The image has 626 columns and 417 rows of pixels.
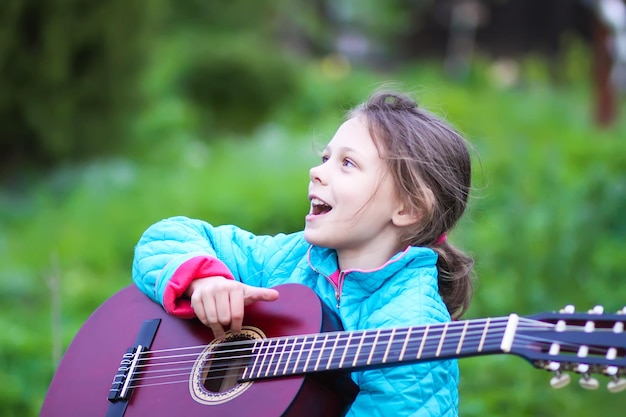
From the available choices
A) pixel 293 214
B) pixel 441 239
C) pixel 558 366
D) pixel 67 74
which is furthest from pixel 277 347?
pixel 67 74

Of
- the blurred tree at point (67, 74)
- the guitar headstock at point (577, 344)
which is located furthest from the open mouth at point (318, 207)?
the blurred tree at point (67, 74)

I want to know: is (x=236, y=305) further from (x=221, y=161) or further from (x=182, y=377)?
(x=221, y=161)

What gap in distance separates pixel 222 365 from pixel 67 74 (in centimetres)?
511

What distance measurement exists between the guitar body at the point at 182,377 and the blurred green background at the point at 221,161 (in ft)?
2.20

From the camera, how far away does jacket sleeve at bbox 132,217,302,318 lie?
2254 mm

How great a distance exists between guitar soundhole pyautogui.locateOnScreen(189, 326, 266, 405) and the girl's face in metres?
0.29

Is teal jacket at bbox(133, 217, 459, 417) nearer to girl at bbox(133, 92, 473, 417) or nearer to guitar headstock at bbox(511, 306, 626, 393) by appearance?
girl at bbox(133, 92, 473, 417)

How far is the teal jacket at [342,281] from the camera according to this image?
194 centimetres

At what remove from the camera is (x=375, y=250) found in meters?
2.23

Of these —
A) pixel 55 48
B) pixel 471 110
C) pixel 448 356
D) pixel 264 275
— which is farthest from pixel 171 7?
pixel 448 356

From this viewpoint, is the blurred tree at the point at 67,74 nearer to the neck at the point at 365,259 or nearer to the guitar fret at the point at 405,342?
the neck at the point at 365,259

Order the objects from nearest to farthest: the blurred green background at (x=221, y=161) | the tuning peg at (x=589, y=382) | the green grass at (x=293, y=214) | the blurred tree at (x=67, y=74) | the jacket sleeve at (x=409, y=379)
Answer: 1. the tuning peg at (x=589, y=382)
2. the jacket sleeve at (x=409, y=379)
3. the green grass at (x=293, y=214)
4. the blurred green background at (x=221, y=161)
5. the blurred tree at (x=67, y=74)

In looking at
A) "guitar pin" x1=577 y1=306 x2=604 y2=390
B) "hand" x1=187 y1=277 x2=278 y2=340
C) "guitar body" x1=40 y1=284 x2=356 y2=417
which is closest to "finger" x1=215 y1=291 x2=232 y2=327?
"hand" x1=187 y1=277 x2=278 y2=340

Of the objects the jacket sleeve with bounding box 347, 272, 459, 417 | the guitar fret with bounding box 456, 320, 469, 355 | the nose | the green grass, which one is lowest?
the green grass
